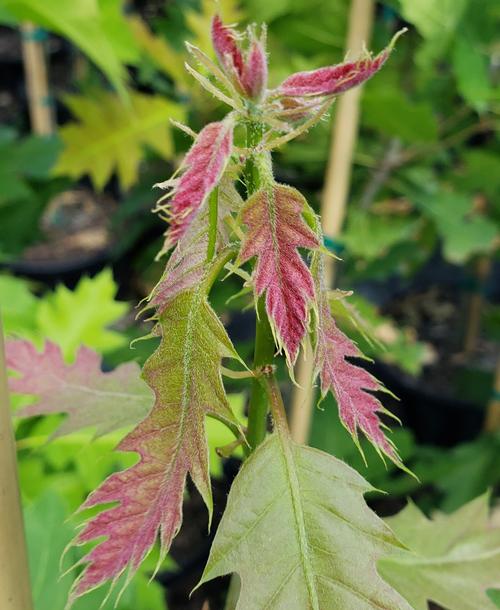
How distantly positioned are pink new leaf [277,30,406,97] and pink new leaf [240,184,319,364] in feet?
0.14

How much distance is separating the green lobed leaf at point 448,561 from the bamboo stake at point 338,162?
315mm

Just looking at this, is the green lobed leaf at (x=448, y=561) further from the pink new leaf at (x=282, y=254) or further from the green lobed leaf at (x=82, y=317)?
the green lobed leaf at (x=82, y=317)

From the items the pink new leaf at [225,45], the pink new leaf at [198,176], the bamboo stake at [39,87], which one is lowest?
the pink new leaf at [198,176]

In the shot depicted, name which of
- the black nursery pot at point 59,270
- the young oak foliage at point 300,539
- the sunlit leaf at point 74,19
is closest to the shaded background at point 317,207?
the sunlit leaf at point 74,19

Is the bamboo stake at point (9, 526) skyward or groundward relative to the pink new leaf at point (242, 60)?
groundward

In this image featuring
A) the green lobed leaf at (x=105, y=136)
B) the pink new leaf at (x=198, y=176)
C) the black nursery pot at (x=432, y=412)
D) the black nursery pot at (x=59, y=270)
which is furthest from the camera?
the black nursery pot at (x=59, y=270)

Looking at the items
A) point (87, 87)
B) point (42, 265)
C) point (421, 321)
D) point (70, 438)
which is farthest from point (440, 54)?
point (42, 265)

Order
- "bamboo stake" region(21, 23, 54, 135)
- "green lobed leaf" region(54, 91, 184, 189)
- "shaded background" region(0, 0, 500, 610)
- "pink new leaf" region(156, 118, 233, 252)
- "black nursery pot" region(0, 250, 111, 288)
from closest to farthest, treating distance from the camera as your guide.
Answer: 1. "pink new leaf" region(156, 118, 233, 252)
2. "shaded background" region(0, 0, 500, 610)
3. "green lobed leaf" region(54, 91, 184, 189)
4. "bamboo stake" region(21, 23, 54, 135)
5. "black nursery pot" region(0, 250, 111, 288)

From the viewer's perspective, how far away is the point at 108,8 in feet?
3.39

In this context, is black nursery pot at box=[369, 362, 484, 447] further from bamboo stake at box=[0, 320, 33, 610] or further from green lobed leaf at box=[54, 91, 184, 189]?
bamboo stake at box=[0, 320, 33, 610]

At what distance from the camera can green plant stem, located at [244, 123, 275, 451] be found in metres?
0.32

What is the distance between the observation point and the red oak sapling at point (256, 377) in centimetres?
31

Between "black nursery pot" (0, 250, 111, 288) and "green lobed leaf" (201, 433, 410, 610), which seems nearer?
"green lobed leaf" (201, 433, 410, 610)

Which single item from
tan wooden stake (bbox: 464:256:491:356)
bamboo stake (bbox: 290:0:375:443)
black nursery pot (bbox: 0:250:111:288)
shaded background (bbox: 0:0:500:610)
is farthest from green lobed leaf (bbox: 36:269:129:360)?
black nursery pot (bbox: 0:250:111:288)
